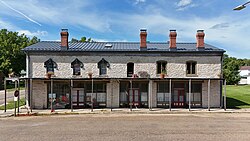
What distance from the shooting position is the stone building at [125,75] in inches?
974

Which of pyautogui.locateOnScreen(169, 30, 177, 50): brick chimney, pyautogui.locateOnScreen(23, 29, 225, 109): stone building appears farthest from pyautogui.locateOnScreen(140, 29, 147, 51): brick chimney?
pyautogui.locateOnScreen(169, 30, 177, 50): brick chimney

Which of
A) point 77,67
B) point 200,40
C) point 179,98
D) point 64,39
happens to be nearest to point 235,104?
point 179,98

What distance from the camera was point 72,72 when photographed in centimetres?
2486

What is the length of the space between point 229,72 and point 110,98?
4842cm

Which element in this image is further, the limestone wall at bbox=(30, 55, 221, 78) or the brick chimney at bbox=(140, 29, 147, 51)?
the brick chimney at bbox=(140, 29, 147, 51)

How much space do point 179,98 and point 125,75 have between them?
5805mm

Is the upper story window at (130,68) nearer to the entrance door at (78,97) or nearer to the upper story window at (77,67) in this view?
the upper story window at (77,67)

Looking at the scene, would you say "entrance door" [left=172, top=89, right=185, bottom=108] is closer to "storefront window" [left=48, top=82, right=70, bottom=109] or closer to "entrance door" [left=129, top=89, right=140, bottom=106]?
"entrance door" [left=129, top=89, right=140, bottom=106]

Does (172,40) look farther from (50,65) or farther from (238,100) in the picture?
(238,100)

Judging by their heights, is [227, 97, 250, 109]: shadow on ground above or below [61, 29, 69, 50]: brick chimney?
below

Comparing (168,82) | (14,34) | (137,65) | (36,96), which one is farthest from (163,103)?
(14,34)

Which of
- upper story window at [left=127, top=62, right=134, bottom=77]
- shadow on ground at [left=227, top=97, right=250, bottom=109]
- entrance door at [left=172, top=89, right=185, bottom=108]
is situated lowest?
shadow on ground at [left=227, top=97, right=250, bottom=109]

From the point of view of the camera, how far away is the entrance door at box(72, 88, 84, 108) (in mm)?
25031

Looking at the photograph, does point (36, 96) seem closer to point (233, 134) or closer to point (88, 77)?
point (88, 77)
